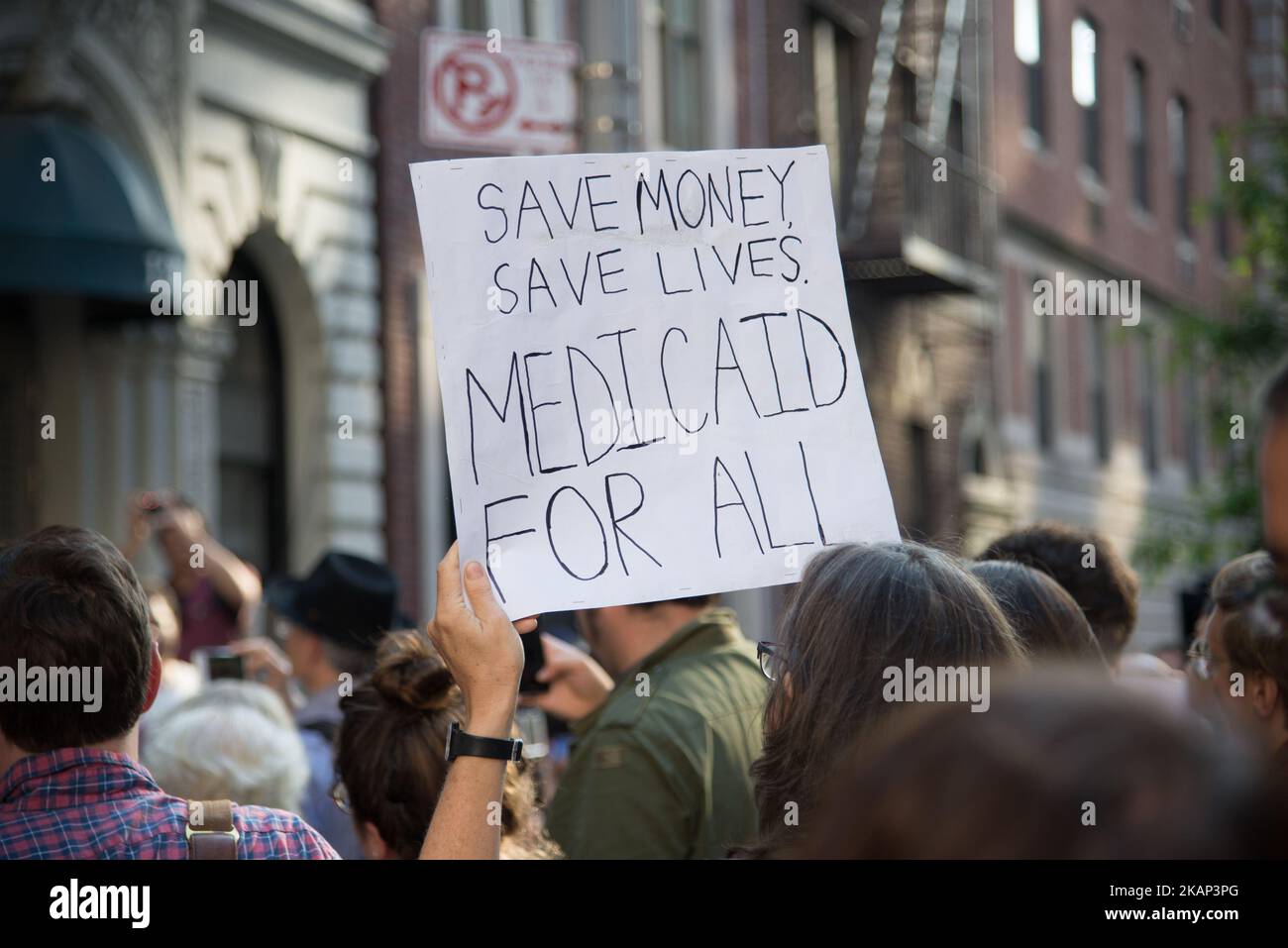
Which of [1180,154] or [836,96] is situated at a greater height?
[1180,154]

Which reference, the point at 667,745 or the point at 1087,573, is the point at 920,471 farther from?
the point at 667,745

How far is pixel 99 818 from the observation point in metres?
2.42

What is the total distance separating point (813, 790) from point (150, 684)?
0.96 m

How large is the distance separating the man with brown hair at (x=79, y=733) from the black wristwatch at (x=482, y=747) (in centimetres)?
27

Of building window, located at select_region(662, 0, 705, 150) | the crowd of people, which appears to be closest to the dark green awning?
the crowd of people

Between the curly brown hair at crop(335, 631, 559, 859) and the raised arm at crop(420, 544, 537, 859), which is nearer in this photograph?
the raised arm at crop(420, 544, 537, 859)

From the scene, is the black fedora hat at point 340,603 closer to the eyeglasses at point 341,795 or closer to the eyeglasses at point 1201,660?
the eyeglasses at point 341,795

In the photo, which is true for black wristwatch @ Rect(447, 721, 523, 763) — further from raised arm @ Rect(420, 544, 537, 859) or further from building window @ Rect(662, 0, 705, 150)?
building window @ Rect(662, 0, 705, 150)

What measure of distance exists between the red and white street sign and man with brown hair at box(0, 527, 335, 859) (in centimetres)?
545

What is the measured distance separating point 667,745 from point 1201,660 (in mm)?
1064

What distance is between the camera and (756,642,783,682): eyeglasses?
2461 millimetres

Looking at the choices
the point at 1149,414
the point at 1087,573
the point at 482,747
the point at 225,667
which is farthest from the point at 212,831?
the point at 1149,414
